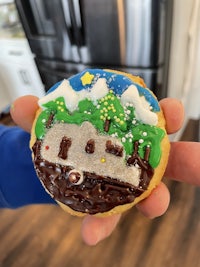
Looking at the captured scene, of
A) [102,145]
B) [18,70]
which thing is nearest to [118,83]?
[102,145]

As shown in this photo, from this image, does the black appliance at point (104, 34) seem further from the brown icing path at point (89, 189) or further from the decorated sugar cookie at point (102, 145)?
the brown icing path at point (89, 189)

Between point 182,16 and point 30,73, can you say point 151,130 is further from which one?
point 30,73

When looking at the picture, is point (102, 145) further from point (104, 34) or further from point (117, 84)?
point (104, 34)

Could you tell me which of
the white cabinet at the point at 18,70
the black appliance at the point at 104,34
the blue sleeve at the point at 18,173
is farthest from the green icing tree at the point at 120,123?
the white cabinet at the point at 18,70

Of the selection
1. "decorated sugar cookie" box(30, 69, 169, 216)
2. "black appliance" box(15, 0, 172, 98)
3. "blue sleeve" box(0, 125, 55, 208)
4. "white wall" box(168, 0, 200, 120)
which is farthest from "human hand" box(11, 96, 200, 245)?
"white wall" box(168, 0, 200, 120)

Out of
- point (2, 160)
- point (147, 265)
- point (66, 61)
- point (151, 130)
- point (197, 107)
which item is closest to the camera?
point (151, 130)

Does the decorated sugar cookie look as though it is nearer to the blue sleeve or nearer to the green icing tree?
the green icing tree

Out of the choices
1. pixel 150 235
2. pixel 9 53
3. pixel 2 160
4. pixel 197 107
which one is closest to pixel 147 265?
pixel 150 235
